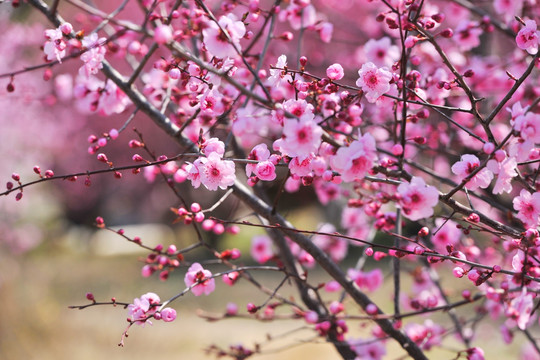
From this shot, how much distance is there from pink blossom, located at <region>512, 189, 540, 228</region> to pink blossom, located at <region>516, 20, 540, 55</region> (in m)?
0.41

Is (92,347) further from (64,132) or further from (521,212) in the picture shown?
(64,132)

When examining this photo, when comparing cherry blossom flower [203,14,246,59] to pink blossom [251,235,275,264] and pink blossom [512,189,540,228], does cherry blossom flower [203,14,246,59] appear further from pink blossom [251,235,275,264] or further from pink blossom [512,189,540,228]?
pink blossom [251,235,275,264]

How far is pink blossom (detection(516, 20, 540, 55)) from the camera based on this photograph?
4.78 feet

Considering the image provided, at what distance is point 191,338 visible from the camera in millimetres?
5367

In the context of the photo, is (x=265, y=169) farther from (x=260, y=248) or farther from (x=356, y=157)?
(x=260, y=248)

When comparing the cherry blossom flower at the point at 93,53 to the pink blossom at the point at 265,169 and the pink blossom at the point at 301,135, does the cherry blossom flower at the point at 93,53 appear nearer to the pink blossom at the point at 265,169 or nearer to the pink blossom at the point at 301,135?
the pink blossom at the point at 265,169

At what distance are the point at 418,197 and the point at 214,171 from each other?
557 mm

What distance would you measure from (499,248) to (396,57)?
3.91 feet

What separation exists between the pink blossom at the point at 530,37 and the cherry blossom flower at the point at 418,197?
0.58m

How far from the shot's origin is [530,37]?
1.46 metres

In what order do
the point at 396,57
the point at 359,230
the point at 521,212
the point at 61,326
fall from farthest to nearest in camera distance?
the point at 61,326 < the point at 359,230 < the point at 396,57 < the point at 521,212

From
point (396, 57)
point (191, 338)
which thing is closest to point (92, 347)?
point (191, 338)

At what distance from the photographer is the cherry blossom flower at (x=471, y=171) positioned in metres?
1.34

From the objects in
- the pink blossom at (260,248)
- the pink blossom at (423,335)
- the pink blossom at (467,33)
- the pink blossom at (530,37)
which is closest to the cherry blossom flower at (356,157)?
the pink blossom at (530,37)
